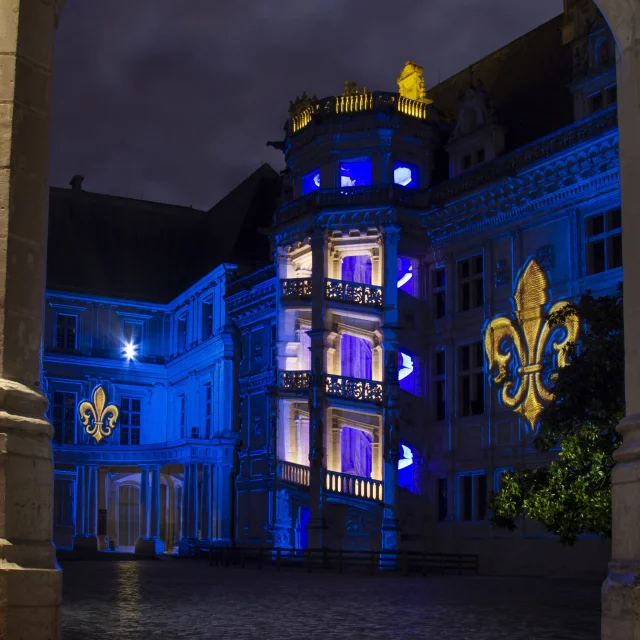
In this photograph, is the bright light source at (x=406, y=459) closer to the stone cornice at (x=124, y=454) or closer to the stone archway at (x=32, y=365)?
the stone cornice at (x=124, y=454)

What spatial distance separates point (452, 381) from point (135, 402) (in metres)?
25.6

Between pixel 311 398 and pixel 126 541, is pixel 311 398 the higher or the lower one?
the higher one

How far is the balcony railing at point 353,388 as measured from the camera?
37.6 meters

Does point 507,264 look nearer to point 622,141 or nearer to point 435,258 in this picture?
point 435,258

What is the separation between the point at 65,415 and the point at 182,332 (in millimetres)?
7093

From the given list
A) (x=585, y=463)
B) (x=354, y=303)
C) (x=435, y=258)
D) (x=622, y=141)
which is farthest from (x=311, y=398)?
(x=622, y=141)

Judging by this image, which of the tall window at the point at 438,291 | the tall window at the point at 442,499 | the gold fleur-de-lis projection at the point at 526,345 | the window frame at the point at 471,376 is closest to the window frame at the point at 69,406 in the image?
the tall window at the point at 438,291

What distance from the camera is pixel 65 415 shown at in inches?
2247

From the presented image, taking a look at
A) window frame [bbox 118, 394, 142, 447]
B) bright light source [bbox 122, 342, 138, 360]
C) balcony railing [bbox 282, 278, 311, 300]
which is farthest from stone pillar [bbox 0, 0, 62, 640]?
bright light source [bbox 122, 342, 138, 360]

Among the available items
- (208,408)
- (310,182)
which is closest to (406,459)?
(310,182)

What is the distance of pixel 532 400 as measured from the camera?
33250 mm

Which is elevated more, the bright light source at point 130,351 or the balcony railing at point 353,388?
Result: the bright light source at point 130,351

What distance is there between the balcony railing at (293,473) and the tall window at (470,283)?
7636mm

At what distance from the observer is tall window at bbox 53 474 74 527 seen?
55438 mm
